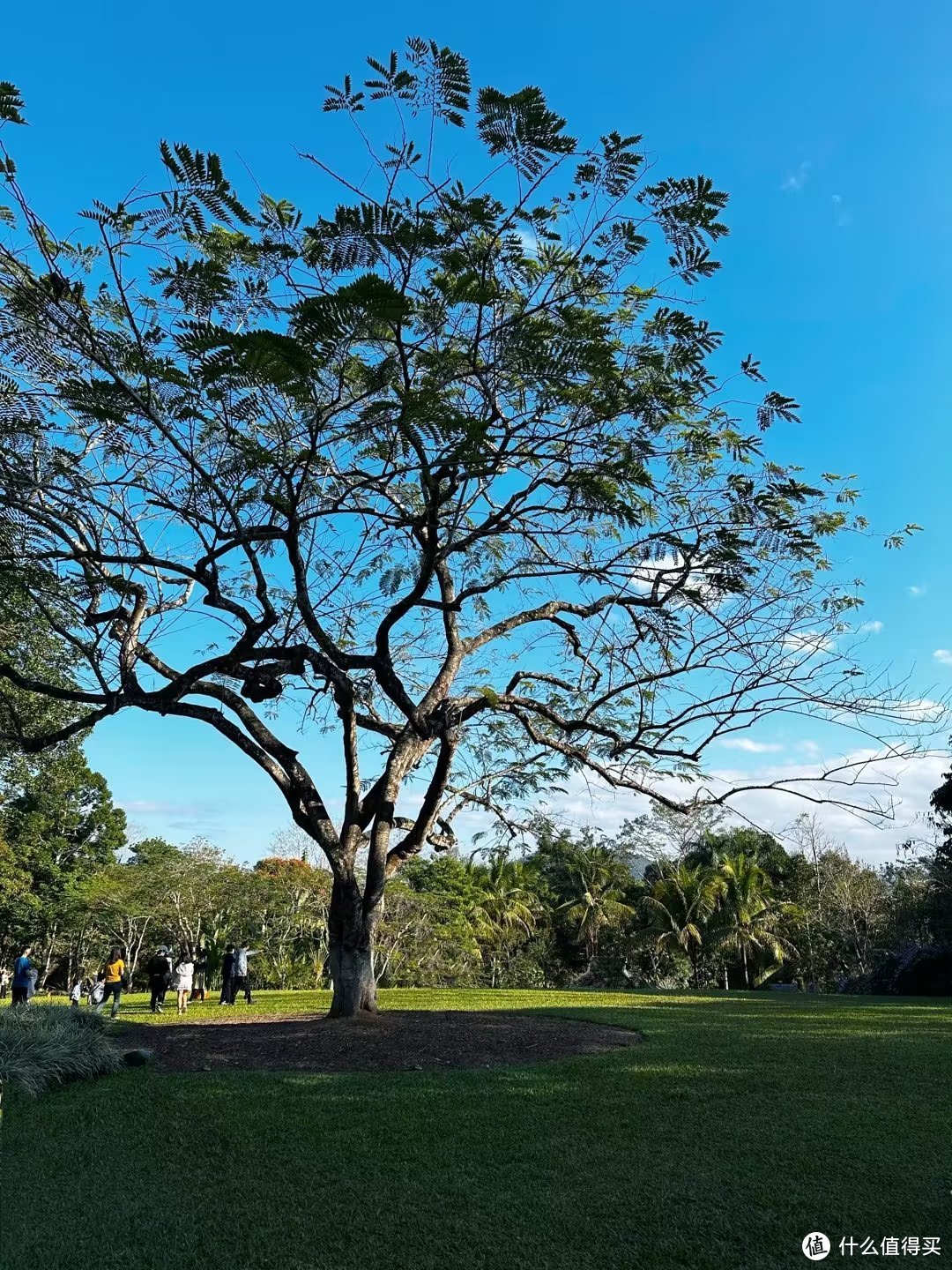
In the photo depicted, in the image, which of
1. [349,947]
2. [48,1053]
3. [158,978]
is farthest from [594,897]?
[48,1053]

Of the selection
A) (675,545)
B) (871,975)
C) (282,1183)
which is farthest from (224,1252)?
(871,975)

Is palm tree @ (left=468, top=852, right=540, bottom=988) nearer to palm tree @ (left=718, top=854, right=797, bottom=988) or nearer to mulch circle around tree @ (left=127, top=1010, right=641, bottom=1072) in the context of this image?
palm tree @ (left=718, top=854, right=797, bottom=988)

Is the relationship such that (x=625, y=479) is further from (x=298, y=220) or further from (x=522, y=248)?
(x=298, y=220)

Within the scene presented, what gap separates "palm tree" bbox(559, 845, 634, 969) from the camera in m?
35.5

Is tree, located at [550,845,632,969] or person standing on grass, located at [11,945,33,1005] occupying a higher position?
tree, located at [550,845,632,969]

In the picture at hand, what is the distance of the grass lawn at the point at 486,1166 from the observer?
4.00 metres

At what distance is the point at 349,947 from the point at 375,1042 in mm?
1682

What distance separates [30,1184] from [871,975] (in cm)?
2470

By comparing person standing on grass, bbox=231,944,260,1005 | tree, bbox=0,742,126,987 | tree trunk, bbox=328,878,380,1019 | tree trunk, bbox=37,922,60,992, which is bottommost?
tree trunk, bbox=37,922,60,992

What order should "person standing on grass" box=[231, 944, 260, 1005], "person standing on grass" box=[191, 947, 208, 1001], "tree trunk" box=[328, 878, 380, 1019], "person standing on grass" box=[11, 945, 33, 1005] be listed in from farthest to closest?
"person standing on grass" box=[191, 947, 208, 1001]
"person standing on grass" box=[231, 944, 260, 1005]
"person standing on grass" box=[11, 945, 33, 1005]
"tree trunk" box=[328, 878, 380, 1019]

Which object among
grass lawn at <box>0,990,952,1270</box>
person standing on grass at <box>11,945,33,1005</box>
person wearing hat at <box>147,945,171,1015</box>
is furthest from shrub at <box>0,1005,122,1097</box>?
person standing on grass at <box>11,945,33,1005</box>

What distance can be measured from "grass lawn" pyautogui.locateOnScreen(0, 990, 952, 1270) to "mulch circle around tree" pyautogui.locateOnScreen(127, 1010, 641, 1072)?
580 mm

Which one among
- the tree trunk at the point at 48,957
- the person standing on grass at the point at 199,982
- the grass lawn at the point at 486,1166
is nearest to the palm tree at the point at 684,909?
the person standing on grass at the point at 199,982

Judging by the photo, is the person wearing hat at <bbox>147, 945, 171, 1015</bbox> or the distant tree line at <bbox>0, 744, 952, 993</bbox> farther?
the distant tree line at <bbox>0, 744, 952, 993</bbox>
